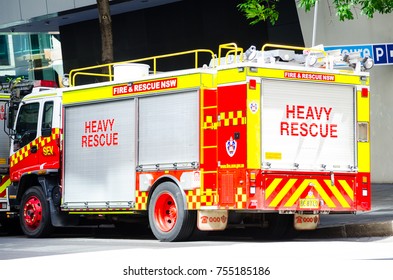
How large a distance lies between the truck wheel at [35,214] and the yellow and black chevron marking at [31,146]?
2.48 feet

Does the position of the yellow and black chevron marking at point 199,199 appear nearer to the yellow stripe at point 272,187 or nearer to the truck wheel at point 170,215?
the truck wheel at point 170,215

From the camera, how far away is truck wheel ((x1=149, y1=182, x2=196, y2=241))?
17531 mm

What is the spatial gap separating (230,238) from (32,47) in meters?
30.4

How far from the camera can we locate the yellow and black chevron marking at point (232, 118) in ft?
55.8

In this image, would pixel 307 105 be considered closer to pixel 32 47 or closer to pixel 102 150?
pixel 102 150

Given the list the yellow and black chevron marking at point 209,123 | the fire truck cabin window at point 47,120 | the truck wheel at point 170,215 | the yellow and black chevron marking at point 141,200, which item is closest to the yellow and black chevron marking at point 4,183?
the fire truck cabin window at point 47,120

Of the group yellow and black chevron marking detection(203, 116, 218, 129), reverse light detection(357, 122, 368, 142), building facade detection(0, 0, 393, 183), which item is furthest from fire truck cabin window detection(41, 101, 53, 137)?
building facade detection(0, 0, 393, 183)

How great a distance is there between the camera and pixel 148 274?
1159 centimetres

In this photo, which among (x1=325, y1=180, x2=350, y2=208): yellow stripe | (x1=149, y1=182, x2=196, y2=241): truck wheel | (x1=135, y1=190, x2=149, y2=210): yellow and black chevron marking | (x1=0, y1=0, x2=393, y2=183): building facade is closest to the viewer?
(x1=149, y1=182, x2=196, y2=241): truck wheel

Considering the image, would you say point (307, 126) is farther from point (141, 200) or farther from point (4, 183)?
point (4, 183)

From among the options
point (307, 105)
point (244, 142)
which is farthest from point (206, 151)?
point (307, 105)

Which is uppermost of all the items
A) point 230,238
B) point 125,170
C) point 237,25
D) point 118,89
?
point 237,25

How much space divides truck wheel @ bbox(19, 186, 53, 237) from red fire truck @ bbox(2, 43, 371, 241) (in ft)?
3.08

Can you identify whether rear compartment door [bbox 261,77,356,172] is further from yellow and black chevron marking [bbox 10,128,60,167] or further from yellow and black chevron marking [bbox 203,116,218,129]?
yellow and black chevron marking [bbox 10,128,60,167]
